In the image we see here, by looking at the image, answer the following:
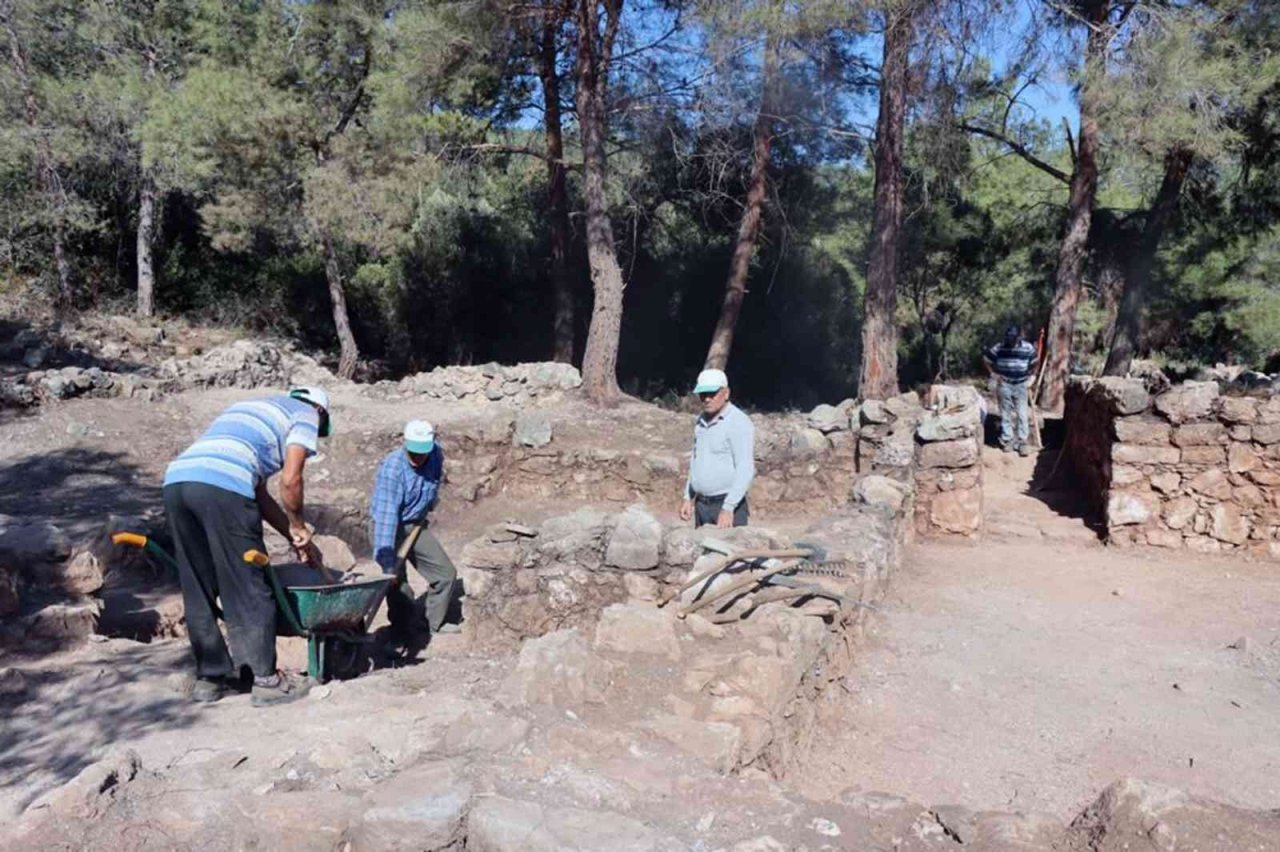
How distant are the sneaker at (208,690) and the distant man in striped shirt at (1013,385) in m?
8.89

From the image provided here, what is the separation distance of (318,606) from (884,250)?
1087 centimetres

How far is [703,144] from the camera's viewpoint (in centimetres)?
1678

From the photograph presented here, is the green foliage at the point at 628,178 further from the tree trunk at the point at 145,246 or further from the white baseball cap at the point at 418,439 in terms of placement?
the white baseball cap at the point at 418,439

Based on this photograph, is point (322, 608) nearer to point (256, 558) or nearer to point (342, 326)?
point (256, 558)

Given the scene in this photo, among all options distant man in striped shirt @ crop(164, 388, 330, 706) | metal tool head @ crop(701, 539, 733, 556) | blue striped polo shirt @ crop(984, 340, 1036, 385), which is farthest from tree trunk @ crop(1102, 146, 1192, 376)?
distant man in striped shirt @ crop(164, 388, 330, 706)

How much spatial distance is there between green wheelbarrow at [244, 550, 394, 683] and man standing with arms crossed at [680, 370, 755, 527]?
212 centimetres

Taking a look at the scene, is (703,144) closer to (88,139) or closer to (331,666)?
(88,139)

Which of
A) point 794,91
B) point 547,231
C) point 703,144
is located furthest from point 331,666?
point 547,231

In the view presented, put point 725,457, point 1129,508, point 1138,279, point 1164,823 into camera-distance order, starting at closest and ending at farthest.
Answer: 1. point 1164,823
2. point 725,457
3. point 1129,508
4. point 1138,279

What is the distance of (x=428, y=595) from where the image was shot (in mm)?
6223

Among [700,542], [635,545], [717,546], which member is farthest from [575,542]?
[717,546]

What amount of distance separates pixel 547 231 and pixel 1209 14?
12175 mm

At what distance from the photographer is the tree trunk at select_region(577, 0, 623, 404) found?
565 inches

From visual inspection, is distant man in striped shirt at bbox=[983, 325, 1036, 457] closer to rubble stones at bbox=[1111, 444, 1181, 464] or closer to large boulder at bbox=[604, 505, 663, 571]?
rubble stones at bbox=[1111, 444, 1181, 464]
